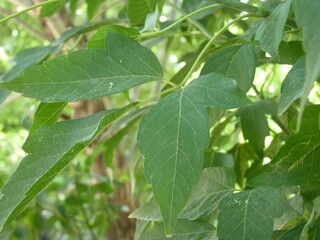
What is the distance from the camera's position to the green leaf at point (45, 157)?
366mm

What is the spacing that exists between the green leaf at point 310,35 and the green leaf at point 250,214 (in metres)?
0.16

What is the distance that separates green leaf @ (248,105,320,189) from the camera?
39 cm

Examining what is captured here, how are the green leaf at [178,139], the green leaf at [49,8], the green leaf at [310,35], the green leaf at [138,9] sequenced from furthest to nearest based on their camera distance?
the green leaf at [49,8]
the green leaf at [138,9]
the green leaf at [178,139]
the green leaf at [310,35]

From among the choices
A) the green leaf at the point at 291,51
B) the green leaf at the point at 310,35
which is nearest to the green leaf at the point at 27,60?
the green leaf at the point at 291,51

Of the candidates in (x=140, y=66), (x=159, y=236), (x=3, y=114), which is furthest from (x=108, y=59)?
(x=3, y=114)

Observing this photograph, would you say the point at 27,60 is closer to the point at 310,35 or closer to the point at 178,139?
the point at 178,139

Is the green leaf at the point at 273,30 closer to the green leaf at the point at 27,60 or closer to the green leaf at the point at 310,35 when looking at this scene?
the green leaf at the point at 310,35

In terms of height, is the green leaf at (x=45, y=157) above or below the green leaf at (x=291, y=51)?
above

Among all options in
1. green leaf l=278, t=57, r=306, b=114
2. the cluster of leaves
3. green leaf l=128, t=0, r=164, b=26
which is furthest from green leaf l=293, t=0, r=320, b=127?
green leaf l=128, t=0, r=164, b=26

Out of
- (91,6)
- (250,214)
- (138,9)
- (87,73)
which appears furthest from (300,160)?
(91,6)

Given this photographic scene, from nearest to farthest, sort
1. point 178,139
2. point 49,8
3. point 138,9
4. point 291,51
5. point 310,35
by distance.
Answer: point 310,35 < point 178,139 < point 291,51 < point 138,9 < point 49,8

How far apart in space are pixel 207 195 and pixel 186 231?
1.4 inches

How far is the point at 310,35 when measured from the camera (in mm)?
222

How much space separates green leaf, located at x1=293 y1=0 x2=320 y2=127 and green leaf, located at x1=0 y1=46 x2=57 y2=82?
1.45 ft
